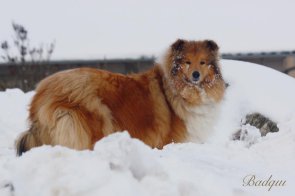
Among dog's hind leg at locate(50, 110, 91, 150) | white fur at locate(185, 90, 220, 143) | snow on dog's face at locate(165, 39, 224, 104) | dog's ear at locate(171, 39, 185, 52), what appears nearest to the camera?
dog's hind leg at locate(50, 110, 91, 150)

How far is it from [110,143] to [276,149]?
272 cm

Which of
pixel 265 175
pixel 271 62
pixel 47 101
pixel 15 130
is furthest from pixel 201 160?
pixel 271 62

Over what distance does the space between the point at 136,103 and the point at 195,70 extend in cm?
98

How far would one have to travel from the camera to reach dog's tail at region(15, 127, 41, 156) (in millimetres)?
Answer: 4879

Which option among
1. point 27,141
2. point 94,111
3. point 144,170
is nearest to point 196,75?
point 94,111

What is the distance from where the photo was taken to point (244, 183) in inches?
143

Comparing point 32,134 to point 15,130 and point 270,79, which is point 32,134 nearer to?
point 15,130

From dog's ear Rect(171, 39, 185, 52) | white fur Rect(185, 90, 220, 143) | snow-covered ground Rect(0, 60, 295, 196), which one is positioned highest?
dog's ear Rect(171, 39, 185, 52)

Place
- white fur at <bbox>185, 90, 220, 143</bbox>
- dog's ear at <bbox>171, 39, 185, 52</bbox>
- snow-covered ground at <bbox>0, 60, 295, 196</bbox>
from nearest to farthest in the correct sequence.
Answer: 1. snow-covered ground at <bbox>0, 60, 295, 196</bbox>
2. white fur at <bbox>185, 90, 220, 143</bbox>
3. dog's ear at <bbox>171, 39, 185, 52</bbox>

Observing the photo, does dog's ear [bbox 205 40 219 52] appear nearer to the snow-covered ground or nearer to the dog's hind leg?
the snow-covered ground

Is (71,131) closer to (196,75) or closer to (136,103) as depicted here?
(136,103)

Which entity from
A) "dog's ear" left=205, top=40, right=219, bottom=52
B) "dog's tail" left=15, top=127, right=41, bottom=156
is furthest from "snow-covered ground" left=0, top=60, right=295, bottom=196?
"dog's ear" left=205, top=40, right=219, bottom=52

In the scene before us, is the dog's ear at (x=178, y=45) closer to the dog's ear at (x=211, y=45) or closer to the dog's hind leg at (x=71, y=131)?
the dog's ear at (x=211, y=45)

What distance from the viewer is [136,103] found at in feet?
17.9
